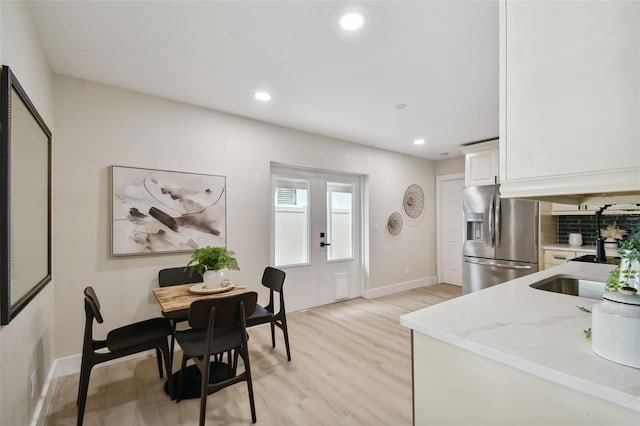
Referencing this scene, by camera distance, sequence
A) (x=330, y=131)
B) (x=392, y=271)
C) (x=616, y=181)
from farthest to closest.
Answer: (x=392, y=271), (x=330, y=131), (x=616, y=181)

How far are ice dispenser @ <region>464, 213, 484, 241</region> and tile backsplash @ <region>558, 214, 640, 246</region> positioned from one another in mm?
977

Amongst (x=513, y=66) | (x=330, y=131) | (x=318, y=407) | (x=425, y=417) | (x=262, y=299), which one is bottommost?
(x=318, y=407)

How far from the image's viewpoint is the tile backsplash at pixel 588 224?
339 centimetres

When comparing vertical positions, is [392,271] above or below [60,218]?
below

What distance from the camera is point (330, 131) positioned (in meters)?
3.94

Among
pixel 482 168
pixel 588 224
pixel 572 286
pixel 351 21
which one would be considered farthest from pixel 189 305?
pixel 588 224

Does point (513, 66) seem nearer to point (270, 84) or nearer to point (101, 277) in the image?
point (270, 84)

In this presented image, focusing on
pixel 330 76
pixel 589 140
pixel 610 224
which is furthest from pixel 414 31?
pixel 610 224

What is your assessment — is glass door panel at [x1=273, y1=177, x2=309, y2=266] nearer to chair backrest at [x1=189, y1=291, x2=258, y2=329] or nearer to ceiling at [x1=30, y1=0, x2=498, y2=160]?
ceiling at [x1=30, y1=0, x2=498, y2=160]

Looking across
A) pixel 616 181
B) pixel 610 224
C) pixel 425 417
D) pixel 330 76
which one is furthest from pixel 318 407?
pixel 610 224

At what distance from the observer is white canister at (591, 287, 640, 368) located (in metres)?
0.74

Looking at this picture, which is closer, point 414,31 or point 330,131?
point 414,31

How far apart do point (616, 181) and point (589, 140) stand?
0.38 feet

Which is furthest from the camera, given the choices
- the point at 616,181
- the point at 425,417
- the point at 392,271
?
the point at 392,271
